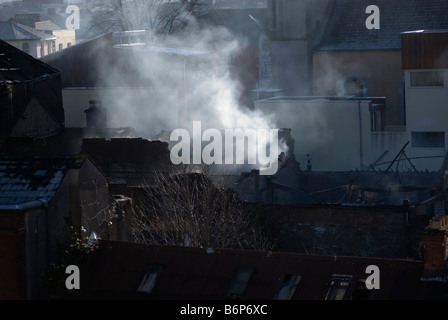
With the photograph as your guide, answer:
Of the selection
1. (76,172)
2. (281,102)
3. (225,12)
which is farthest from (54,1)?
(76,172)

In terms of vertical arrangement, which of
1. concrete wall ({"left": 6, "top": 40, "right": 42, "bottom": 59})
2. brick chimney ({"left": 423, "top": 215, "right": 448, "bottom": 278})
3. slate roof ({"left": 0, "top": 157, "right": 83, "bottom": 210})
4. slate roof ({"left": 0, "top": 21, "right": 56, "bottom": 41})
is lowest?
brick chimney ({"left": 423, "top": 215, "right": 448, "bottom": 278})

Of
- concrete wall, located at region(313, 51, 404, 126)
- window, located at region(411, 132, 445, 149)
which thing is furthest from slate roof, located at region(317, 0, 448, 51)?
window, located at region(411, 132, 445, 149)

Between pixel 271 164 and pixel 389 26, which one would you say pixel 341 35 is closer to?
pixel 389 26

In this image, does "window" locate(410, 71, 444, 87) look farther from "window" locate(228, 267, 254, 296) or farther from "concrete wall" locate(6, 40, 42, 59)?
"concrete wall" locate(6, 40, 42, 59)

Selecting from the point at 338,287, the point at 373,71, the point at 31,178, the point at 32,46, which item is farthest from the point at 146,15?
the point at 338,287

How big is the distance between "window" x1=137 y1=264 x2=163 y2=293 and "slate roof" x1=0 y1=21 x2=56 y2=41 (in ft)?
168

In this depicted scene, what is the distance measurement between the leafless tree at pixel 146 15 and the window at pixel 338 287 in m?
36.7

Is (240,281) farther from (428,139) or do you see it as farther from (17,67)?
(428,139)

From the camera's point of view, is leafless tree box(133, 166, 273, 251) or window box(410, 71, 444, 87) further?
window box(410, 71, 444, 87)

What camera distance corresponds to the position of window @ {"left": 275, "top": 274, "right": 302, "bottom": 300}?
14.8 metres

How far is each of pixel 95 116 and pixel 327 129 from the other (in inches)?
350

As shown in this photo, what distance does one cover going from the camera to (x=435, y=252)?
15.1 metres

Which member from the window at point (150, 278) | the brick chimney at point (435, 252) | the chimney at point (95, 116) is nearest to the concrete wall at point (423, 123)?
the chimney at point (95, 116)

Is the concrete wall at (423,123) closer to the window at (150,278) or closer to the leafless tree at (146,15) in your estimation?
the window at (150,278)
